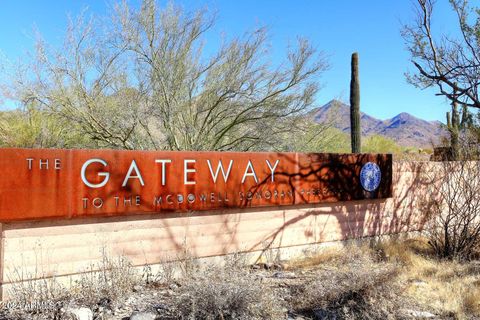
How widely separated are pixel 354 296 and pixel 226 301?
A: 61.6 inches

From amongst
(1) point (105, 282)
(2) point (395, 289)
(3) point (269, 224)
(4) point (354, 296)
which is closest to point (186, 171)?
(3) point (269, 224)

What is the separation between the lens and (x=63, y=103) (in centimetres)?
1141

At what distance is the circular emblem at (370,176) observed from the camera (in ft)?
28.6

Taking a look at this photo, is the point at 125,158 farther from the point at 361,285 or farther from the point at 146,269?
the point at 361,285

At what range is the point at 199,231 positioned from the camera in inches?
264

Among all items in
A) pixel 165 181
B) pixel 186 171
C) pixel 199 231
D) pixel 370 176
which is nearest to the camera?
pixel 165 181

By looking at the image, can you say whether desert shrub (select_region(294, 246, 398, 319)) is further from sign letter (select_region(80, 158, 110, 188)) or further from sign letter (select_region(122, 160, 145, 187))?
sign letter (select_region(80, 158, 110, 188))

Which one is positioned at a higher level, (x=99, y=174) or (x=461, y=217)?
(x=99, y=174)

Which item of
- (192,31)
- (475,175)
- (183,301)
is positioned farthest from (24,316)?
(192,31)

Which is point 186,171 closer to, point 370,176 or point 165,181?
point 165,181

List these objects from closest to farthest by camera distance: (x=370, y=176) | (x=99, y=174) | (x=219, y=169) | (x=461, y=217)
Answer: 1. (x=99, y=174)
2. (x=219, y=169)
3. (x=461, y=217)
4. (x=370, y=176)

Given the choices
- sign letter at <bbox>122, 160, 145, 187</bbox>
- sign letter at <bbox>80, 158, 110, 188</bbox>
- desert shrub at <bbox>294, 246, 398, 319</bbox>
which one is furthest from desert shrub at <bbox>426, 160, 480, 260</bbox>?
→ sign letter at <bbox>80, 158, 110, 188</bbox>

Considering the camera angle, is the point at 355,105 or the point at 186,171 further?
the point at 355,105

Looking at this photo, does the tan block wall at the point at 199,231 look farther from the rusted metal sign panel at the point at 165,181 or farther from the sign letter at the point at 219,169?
the sign letter at the point at 219,169
